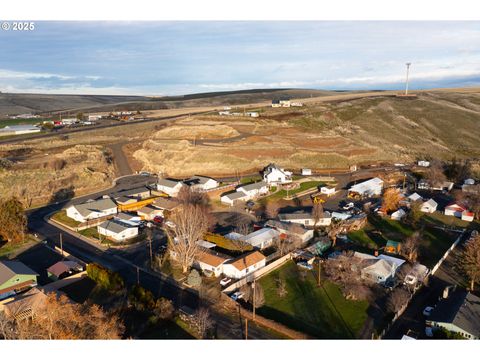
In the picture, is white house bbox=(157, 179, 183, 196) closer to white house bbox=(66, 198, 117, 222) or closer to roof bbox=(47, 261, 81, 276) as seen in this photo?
white house bbox=(66, 198, 117, 222)

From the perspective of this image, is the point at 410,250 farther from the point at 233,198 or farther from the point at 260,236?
the point at 233,198

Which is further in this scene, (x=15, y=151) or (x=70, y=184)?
(x=15, y=151)

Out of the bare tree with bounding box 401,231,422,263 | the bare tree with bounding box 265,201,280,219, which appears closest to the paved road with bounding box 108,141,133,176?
the bare tree with bounding box 265,201,280,219

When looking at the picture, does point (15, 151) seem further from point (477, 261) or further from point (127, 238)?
point (477, 261)

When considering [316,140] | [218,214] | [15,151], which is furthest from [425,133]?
[15,151]

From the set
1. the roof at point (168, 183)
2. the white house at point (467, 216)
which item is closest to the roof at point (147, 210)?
the roof at point (168, 183)
